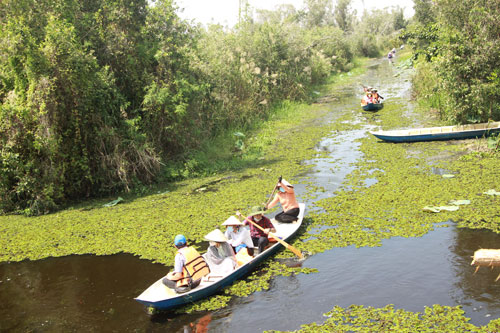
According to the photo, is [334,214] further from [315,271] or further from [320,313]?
[320,313]

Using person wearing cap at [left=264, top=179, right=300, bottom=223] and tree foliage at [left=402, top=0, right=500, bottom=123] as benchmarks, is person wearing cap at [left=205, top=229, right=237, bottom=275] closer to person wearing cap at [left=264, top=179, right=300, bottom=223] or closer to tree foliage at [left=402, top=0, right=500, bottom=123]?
person wearing cap at [left=264, top=179, right=300, bottom=223]

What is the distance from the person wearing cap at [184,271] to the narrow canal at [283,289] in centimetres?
47

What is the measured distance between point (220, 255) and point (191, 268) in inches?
31.2

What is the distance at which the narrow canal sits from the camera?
620 cm

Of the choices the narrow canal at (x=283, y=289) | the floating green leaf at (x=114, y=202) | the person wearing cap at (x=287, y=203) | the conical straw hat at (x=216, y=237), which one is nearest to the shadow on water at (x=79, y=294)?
the narrow canal at (x=283, y=289)

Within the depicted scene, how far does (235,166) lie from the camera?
15055 mm

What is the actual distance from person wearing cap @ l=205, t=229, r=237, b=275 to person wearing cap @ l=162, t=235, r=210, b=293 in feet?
1.42

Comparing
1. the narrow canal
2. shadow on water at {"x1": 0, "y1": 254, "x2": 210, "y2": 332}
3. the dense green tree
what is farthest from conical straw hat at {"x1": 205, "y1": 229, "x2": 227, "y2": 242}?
the dense green tree

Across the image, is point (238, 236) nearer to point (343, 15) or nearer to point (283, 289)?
point (283, 289)

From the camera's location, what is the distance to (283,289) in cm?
693

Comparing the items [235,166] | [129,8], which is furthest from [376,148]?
[129,8]

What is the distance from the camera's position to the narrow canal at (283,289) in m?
6.20

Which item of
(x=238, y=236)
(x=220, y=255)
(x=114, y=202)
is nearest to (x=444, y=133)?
(x=238, y=236)

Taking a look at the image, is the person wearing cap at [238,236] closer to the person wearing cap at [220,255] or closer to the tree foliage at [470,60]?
the person wearing cap at [220,255]
